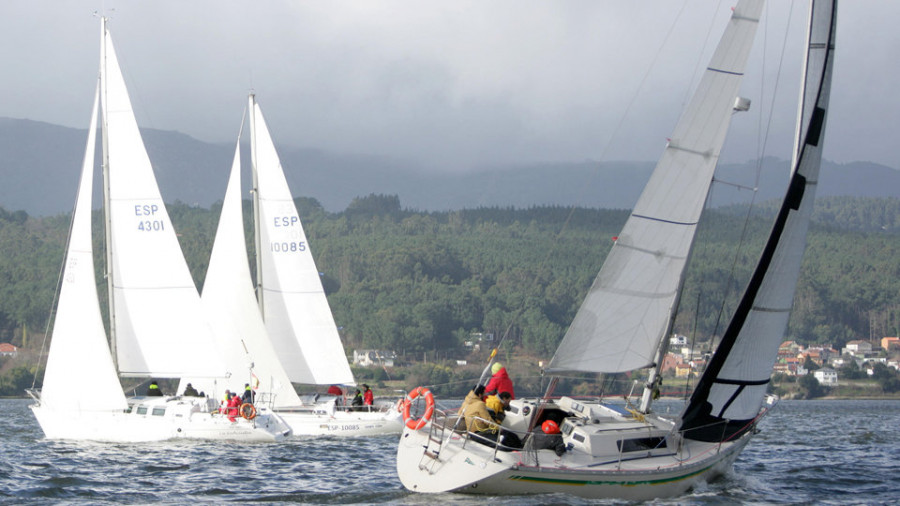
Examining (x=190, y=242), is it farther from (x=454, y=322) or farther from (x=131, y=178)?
(x=131, y=178)

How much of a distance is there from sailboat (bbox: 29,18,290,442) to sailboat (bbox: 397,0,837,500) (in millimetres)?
12460

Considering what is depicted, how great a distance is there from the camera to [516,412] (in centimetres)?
1886

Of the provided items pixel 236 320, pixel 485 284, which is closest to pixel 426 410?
pixel 236 320

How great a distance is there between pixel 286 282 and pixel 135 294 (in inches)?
247

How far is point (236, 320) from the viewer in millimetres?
32969

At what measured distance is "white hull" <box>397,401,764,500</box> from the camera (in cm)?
1689

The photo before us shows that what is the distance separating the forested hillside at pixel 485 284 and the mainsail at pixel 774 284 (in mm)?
101914

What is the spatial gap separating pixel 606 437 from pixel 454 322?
4792 inches

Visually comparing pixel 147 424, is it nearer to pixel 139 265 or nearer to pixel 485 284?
pixel 139 265

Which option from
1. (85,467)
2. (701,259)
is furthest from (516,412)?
(701,259)

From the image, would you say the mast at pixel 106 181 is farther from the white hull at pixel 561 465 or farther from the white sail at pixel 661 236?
the white sail at pixel 661 236

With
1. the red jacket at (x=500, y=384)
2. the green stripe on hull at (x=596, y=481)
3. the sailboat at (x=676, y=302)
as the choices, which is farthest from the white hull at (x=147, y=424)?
the green stripe on hull at (x=596, y=481)

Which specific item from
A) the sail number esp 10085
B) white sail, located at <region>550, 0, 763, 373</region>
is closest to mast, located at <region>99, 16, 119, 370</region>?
the sail number esp 10085

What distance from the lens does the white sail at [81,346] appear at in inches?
1115
